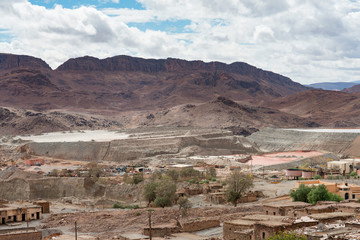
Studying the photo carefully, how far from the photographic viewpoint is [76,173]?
214 ft

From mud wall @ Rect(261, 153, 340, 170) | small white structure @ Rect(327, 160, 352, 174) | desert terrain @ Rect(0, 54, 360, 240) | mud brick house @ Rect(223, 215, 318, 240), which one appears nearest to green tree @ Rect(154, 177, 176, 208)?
desert terrain @ Rect(0, 54, 360, 240)

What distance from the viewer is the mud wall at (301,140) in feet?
316

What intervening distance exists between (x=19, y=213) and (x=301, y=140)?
7467 cm

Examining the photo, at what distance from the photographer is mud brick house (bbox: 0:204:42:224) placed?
3766 centimetres

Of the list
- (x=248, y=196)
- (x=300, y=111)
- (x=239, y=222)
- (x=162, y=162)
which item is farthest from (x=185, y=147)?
(x=300, y=111)

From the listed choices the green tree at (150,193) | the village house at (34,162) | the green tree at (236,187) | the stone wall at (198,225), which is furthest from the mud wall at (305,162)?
the stone wall at (198,225)

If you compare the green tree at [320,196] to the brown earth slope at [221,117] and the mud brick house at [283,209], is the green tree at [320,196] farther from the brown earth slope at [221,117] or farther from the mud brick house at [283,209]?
the brown earth slope at [221,117]

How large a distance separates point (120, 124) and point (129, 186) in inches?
4842

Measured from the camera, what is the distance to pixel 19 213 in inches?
1512

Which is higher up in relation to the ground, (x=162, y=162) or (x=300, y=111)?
(x=300, y=111)

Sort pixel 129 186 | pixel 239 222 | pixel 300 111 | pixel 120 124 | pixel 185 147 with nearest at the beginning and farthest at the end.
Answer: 1. pixel 239 222
2. pixel 129 186
3. pixel 185 147
4. pixel 120 124
5. pixel 300 111

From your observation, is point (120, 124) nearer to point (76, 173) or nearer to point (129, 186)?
point (76, 173)

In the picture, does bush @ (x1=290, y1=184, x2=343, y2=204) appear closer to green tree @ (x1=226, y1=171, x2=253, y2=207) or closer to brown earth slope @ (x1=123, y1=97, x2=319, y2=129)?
green tree @ (x1=226, y1=171, x2=253, y2=207)

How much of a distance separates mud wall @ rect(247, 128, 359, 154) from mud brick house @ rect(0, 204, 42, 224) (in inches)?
2541
